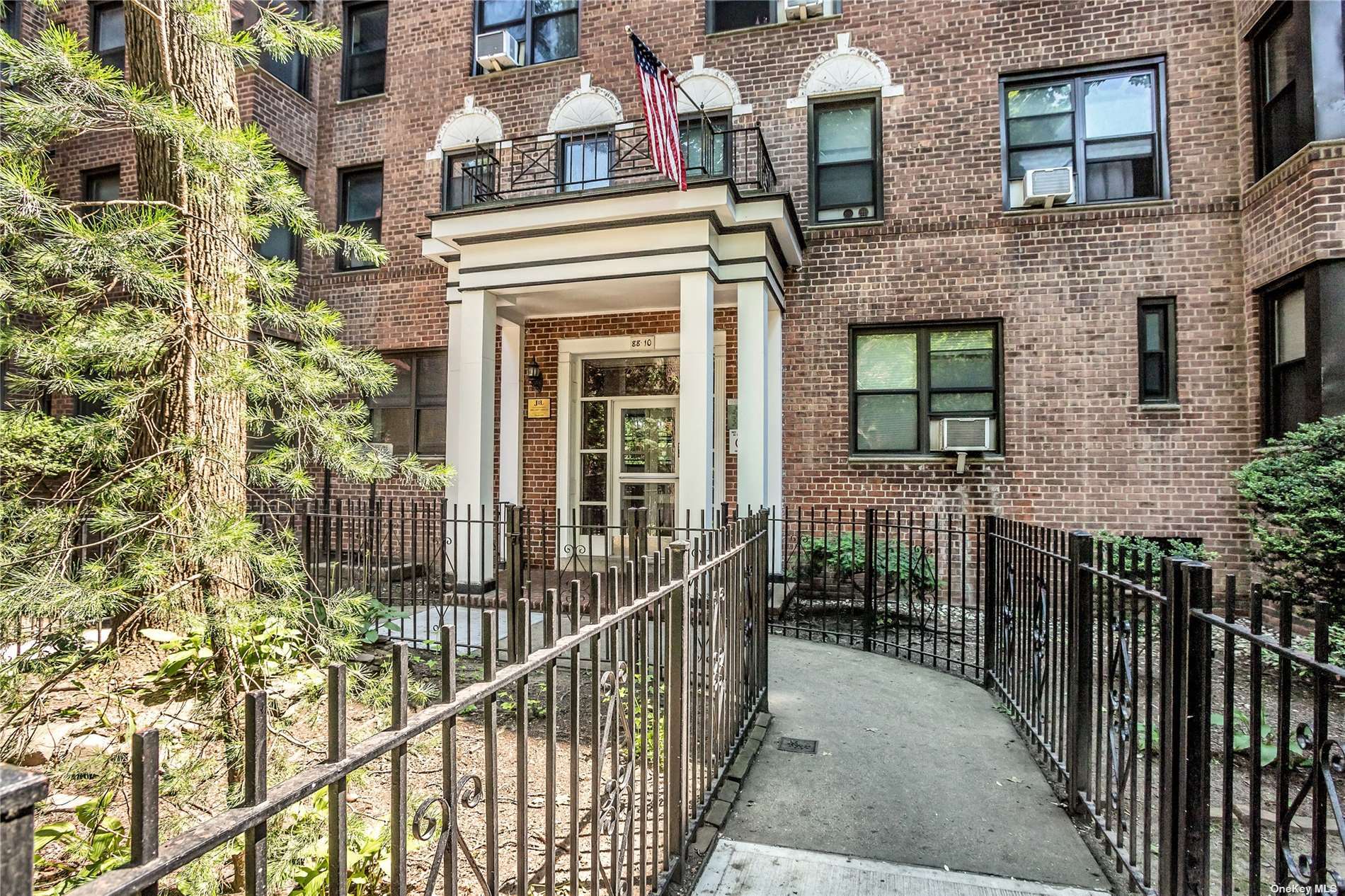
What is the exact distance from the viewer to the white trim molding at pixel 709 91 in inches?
365

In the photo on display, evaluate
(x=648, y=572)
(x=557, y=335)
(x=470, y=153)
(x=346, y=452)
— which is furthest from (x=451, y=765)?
(x=470, y=153)

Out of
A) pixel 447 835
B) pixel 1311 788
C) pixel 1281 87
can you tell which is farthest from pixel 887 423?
pixel 447 835

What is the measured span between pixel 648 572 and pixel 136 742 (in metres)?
1.78

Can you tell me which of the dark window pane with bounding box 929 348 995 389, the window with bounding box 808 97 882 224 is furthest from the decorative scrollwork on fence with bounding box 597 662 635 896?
the window with bounding box 808 97 882 224

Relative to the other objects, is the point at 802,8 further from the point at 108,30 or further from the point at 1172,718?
the point at 108,30

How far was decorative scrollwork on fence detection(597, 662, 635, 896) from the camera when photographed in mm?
2090

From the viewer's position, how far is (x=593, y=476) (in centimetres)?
998

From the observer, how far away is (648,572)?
249 cm

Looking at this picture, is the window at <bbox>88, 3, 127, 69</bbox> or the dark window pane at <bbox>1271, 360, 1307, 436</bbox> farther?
the window at <bbox>88, 3, 127, 69</bbox>

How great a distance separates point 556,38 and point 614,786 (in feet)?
36.4

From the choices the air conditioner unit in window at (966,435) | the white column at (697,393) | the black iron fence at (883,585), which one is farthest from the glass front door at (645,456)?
the air conditioner unit in window at (966,435)

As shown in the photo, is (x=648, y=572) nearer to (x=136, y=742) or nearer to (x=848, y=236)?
(x=136, y=742)

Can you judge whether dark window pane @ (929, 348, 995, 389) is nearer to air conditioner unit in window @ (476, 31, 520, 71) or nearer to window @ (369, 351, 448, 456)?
window @ (369, 351, 448, 456)

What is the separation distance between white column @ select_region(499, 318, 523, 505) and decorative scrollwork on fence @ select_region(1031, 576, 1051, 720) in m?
→ 6.79
